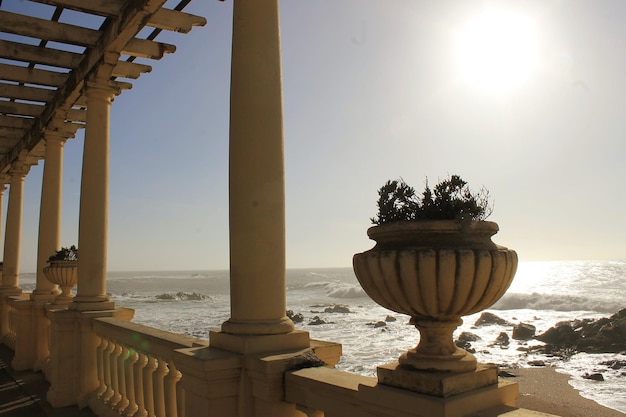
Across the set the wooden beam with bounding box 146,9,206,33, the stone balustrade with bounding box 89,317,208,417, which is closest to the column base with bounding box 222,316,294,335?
the stone balustrade with bounding box 89,317,208,417

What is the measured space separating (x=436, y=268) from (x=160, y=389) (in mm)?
6270

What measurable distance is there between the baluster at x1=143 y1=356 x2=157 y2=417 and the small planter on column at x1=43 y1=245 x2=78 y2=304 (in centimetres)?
767

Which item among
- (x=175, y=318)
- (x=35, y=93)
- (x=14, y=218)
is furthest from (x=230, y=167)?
(x=175, y=318)

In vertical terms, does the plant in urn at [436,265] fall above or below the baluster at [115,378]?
above

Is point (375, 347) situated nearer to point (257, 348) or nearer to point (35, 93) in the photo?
point (35, 93)

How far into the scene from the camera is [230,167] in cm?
738

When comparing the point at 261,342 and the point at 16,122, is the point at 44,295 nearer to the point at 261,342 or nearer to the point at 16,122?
the point at 16,122

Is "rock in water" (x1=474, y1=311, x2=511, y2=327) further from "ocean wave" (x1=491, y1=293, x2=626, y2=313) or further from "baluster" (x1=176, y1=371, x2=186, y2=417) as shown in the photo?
"baluster" (x1=176, y1=371, x2=186, y2=417)

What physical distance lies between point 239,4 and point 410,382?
19.5ft

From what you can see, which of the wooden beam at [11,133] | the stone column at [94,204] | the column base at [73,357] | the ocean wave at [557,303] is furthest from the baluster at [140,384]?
the ocean wave at [557,303]

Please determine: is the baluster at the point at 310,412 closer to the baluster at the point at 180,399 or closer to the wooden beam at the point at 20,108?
the baluster at the point at 180,399

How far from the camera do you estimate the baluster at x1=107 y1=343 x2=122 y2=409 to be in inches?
420

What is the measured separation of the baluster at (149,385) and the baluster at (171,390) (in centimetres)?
81

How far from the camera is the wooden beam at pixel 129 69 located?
14.6m
